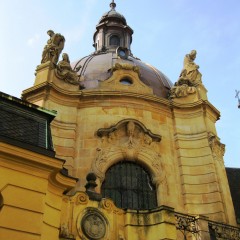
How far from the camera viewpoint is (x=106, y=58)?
2178cm

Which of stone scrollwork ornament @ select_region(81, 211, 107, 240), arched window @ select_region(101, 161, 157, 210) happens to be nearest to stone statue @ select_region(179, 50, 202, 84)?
arched window @ select_region(101, 161, 157, 210)

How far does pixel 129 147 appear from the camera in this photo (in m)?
15.8

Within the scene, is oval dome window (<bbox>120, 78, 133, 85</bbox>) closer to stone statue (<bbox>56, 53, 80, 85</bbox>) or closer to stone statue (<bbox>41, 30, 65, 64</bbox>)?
stone statue (<bbox>56, 53, 80, 85</bbox>)

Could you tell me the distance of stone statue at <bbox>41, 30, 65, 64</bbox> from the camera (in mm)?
Result: 18672

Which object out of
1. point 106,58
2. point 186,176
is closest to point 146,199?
point 186,176

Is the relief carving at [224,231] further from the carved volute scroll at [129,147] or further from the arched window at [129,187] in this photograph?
the carved volute scroll at [129,147]

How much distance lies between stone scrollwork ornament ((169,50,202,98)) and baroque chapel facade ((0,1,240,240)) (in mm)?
53

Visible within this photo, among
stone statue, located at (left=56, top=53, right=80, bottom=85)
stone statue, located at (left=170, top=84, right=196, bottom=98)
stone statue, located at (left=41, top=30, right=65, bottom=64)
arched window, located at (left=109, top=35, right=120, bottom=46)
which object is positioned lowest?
stone statue, located at (left=170, top=84, right=196, bottom=98)

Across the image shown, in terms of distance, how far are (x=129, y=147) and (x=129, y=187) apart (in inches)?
66.4

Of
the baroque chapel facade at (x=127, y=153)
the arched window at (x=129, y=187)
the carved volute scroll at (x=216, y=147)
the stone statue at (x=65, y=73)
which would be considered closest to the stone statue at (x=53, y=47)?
the baroque chapel facade at (x=127, y=153)

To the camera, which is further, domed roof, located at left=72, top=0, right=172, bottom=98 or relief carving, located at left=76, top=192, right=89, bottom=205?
A: domed roof, located at left=72, top=0, right=172, bottom=98

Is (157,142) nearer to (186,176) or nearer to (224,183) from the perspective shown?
(186,176)

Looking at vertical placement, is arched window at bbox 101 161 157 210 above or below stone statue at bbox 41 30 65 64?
below

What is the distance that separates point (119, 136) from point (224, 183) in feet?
16.3
